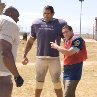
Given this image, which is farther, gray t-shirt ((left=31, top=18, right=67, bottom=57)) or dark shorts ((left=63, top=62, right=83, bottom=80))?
gray t-shirt ((left=31, top=18, right=67, bottom=57))

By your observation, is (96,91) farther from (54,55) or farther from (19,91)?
(54,55)

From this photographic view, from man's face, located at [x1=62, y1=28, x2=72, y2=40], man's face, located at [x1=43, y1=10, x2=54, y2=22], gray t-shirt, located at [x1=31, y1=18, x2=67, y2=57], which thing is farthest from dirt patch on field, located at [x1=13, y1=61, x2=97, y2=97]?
man's face, located at [x1=62, y1=28, x2=72, y2=40]

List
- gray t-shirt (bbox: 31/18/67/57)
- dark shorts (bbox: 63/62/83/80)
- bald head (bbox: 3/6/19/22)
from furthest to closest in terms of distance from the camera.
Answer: gray t-shirt (bbox: 31/18/67/57) < dark shorts (bbox: 63/62/83/80) < bald head (bbox: 3/6/19/22)

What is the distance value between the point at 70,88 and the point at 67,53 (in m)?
0.59

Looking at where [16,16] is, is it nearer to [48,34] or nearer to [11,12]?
[11,12]

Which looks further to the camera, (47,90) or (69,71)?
(47,90)

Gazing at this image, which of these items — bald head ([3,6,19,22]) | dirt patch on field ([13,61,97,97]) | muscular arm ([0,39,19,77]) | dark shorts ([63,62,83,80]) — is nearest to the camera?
muscular arm ([0,39,19,77])

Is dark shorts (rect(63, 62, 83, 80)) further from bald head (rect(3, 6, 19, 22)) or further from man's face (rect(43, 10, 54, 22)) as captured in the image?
bald head (rect(3, 6, 19, 22))

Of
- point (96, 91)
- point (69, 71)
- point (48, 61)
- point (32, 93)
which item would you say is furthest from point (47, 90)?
point (69, 71)

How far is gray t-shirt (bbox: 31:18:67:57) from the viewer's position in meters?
7.95

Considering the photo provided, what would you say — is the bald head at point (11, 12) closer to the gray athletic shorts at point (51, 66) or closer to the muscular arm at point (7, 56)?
the muscular arm at point (7, 56)

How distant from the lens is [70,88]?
685cm

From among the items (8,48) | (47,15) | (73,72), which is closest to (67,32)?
(73,72)

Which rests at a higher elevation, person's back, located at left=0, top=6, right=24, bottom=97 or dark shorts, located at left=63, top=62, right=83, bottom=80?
person's back, located at left=0, top=6, right=24, bottom=97
